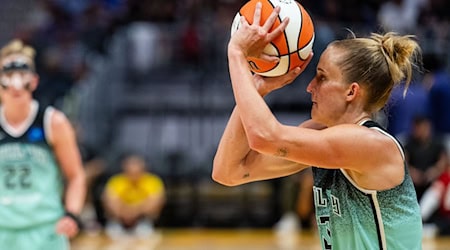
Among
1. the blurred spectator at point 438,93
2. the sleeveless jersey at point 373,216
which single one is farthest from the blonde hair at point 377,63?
the blurred spectator at point 438,93

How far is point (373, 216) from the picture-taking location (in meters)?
3.01

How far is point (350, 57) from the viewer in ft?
10.0

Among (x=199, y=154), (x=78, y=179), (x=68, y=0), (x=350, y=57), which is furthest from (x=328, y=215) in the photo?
(x=68, y=0)

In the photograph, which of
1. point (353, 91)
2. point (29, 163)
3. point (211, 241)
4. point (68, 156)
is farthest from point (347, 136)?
point (211, 241)

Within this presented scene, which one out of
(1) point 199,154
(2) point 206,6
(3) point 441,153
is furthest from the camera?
(2) point 206,6

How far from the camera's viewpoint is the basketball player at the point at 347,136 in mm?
2902

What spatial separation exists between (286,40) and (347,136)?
0.41m

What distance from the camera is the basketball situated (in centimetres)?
301

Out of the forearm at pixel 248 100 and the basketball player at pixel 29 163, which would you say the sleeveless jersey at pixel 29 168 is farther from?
the forearm at pixel 248 100

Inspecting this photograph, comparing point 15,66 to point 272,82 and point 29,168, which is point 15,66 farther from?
point 272,82

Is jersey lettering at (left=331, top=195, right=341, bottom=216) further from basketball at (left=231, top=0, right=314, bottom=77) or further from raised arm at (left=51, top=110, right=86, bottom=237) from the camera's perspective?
raised arm at (left=51, top=110, right=86, bottom=237)

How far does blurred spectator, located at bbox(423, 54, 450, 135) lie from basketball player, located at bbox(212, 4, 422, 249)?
6.91 metres

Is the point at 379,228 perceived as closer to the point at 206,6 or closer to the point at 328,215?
the point at 328,215

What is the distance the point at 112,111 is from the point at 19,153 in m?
7.56
